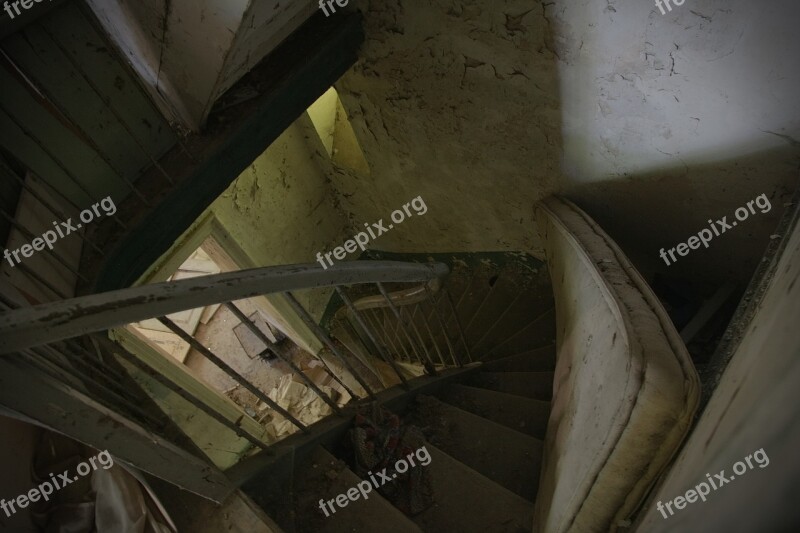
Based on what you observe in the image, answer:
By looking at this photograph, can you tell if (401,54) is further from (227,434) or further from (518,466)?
(227,434)

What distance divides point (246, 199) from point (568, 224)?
2770 millimetres

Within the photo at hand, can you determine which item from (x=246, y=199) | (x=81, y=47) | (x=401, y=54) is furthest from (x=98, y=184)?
(x=401, y=54)

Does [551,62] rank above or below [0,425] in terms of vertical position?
above

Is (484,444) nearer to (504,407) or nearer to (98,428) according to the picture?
(504,407)

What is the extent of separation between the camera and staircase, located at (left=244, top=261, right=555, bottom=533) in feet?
7.73

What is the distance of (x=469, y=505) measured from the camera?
2564 millimetres

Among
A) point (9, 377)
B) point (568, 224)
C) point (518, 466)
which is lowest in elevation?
point (518, 466)

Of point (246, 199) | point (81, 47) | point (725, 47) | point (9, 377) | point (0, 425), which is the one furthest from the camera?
point (246, 199)

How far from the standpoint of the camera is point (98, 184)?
9.17 feet

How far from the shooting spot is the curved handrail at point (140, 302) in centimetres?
123

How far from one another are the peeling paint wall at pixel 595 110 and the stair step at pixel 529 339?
2.08ft

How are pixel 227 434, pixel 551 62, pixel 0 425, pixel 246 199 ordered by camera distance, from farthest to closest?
pixel 227 434
pixel 246 199
pixel 551 62
pixel 0 425

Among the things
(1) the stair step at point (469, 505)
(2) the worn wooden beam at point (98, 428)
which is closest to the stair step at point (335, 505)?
(1) the stair step at point (469, 505)

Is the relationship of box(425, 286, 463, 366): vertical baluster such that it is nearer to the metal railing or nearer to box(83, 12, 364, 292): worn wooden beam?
the metal railing
